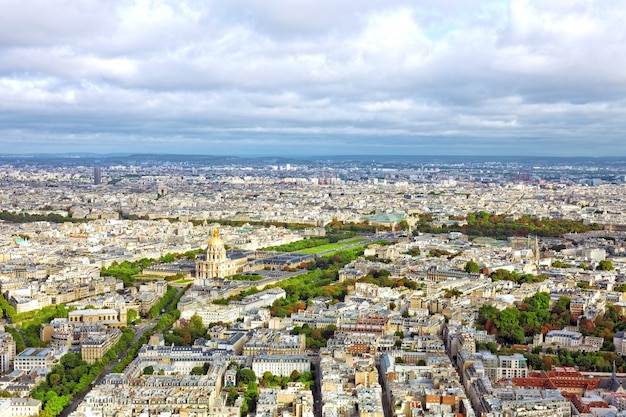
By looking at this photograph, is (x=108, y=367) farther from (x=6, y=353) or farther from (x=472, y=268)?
(x=472, y=268)

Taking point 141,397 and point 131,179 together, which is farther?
point 131,179

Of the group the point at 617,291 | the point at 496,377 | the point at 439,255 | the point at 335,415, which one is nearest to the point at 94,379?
the point at 335,415

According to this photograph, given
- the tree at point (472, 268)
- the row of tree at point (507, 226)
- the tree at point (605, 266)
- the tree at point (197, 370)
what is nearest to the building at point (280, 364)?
the tree at point (197, 370)

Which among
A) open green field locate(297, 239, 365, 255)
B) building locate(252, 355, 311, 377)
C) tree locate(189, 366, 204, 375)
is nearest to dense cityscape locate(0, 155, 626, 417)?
building locate(252, 355, 311, 377)

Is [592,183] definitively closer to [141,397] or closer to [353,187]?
[353,187]

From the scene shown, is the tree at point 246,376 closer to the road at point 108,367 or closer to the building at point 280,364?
the building at point 280,364

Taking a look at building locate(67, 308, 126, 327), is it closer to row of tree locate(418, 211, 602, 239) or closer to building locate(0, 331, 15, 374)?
building locate(0, 331, 15, 374)
